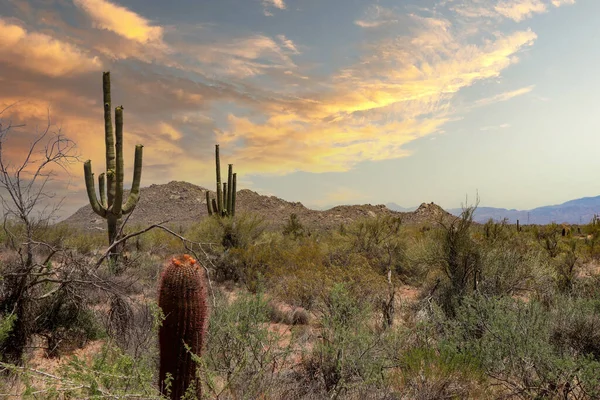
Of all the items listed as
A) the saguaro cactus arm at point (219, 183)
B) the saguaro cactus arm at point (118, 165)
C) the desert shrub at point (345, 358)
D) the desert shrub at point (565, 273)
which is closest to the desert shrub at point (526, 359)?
the desert shrub at point (345, 358)

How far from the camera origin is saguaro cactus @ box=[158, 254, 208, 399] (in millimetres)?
4988

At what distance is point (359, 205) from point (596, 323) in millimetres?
52794

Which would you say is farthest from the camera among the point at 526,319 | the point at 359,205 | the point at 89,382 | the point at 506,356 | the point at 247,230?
the point at 359,205

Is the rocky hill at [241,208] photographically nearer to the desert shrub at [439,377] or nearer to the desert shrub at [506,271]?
the desert shrub at [506,271]

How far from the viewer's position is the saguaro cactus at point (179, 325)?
16.4ft

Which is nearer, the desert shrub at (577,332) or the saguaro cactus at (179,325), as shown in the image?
the saguaro cactus at (179,325)

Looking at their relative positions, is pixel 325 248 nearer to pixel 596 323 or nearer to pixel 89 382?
pixel 596 323

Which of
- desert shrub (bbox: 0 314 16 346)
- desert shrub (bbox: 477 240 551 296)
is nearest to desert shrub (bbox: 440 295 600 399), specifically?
desert shrub (bbox: 477 240 551 296)

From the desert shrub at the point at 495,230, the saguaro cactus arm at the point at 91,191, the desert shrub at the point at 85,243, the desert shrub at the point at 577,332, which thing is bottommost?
the desert shrub at the point at 577,332

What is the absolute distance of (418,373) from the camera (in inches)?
233

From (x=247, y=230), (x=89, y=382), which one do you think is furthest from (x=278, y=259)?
(x=89, y=382)

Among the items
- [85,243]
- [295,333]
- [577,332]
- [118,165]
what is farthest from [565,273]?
[85,243]

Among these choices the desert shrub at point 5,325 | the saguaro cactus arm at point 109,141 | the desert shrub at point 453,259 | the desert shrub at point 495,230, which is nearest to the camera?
the desert shrub at point 5,325

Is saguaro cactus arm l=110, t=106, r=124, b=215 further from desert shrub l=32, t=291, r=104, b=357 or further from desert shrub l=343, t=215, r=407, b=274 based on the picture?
desert shrub l=343, t=215, r=407, b=274
